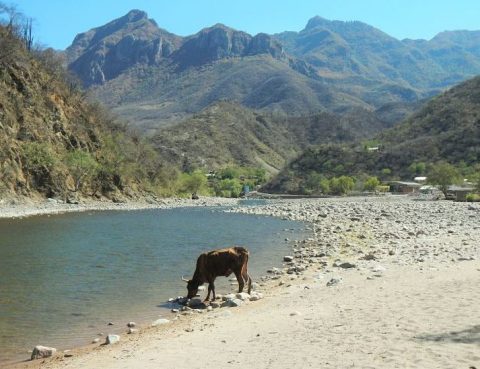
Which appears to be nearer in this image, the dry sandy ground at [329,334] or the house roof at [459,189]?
the dry sandy ground at [329,334]

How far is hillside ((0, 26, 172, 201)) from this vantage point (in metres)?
63.5

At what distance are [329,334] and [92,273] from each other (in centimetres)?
1294

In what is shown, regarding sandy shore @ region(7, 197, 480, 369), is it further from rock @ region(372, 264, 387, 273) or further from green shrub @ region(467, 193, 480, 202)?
green shrub @ region(467, 193, 480, 202)

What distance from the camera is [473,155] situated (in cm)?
11975

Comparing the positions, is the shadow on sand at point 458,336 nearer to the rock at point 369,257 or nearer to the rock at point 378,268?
the rock at point 378,268

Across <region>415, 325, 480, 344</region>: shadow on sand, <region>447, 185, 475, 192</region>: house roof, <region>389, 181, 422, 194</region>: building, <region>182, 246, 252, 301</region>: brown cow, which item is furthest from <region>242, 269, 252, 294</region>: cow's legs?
<region>389, 181, 422, 194</region>: building

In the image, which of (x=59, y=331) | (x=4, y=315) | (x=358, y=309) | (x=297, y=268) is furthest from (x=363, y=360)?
(x=297, y=268)

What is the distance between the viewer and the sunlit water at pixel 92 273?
42.7 feet

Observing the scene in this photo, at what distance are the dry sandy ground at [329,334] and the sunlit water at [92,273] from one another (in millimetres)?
2196

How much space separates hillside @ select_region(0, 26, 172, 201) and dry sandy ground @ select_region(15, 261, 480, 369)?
Result: 51.9 m

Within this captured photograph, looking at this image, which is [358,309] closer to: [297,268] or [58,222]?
[297,268]

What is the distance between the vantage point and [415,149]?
446ft

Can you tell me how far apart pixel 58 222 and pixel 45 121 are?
34376 millimetres

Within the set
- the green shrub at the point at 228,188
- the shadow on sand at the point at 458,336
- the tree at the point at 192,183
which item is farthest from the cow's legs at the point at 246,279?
the green shrub at the point at 228,188
